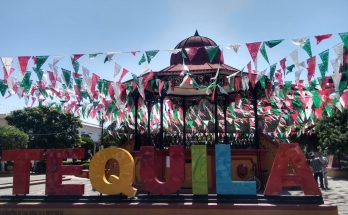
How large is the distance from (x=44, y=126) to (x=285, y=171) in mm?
38958

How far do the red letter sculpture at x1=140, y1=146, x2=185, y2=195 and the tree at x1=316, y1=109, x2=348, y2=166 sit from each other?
17.2m

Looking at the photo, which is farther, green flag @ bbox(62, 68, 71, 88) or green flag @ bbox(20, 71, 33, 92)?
green flag @ bbox(20, 71, 33, 92)

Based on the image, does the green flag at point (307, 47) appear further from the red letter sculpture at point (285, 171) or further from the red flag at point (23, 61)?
the red flag at point (23, 61)

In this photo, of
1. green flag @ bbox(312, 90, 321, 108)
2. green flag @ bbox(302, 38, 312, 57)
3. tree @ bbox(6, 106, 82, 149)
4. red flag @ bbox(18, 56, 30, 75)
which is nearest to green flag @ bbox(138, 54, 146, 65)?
red flag @ bbox(18, 56, 30, 75)

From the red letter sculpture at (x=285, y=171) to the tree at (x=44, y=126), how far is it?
37358 mm

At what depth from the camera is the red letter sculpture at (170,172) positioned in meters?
9.68

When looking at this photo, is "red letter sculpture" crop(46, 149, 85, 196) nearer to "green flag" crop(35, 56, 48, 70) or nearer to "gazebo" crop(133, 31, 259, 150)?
"green flag" crop(35, 56, 48, 70)

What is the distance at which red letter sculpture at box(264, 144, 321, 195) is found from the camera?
29.2ft

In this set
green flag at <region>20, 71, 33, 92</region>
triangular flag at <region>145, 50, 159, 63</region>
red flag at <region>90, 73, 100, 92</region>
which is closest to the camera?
triangular flag at <region>145, 50, 159, 63</region>

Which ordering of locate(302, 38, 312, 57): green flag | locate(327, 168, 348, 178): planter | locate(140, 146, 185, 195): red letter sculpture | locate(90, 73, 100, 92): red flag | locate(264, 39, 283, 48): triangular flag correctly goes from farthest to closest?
locate(327, 168, 348, 178): planter, locate(90, 73, 100, 92): red flag, locate(264, 39, 283, 48): triangular flag, locate(302, 38, 312, 57): green flag, locate(140, 146, 185, 195): red letter sculpture

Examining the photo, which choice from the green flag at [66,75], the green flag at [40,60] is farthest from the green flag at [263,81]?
the green flag at [40,60]

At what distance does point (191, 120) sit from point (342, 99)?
14.0 meters

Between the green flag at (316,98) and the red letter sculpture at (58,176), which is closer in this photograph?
the red letter sculpture at (58,176)

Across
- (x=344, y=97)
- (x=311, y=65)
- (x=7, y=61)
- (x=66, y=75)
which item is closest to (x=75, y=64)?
(x=66, y=75)
